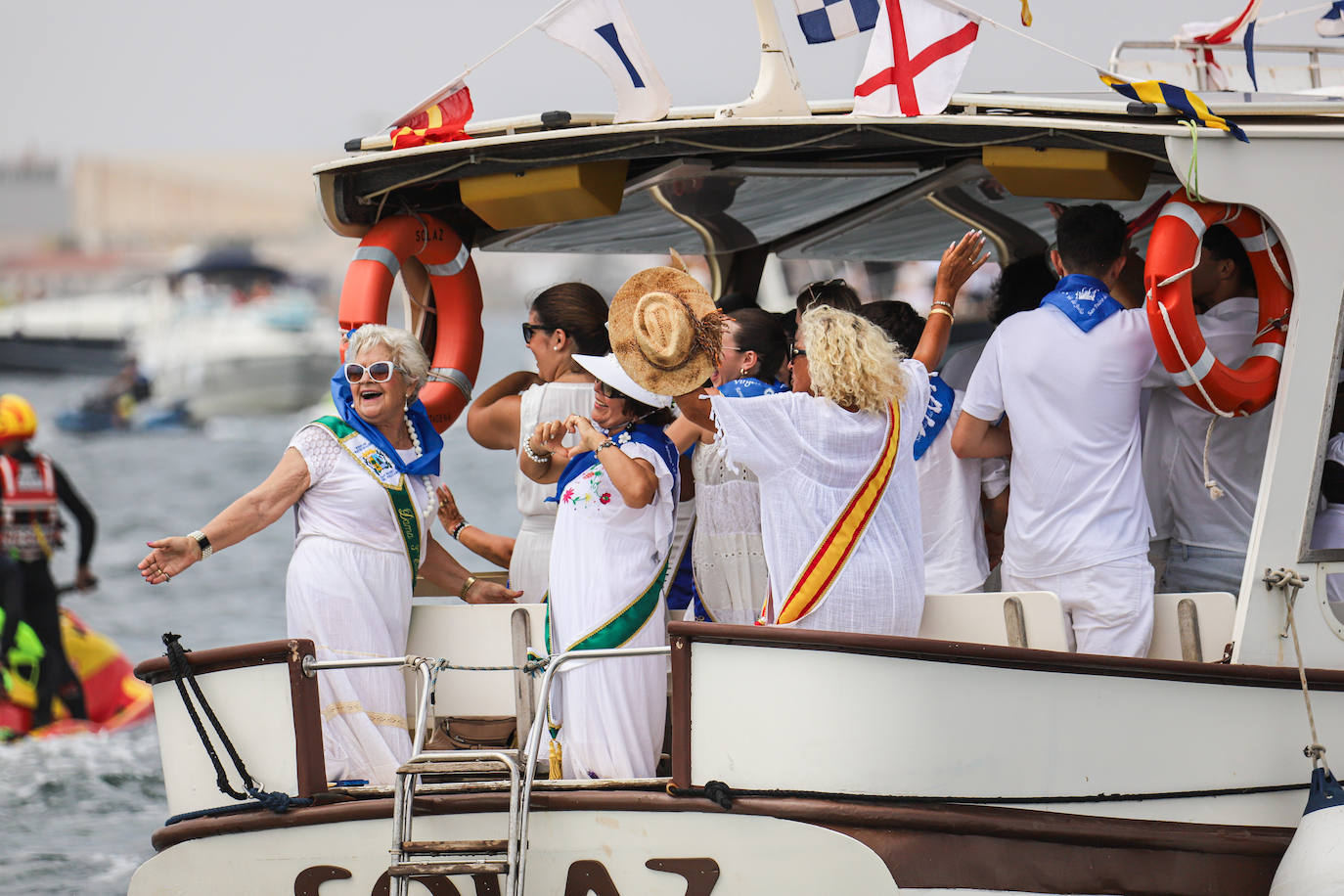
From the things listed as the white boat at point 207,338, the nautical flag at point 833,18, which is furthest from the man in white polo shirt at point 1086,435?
the white boat at point 207,338

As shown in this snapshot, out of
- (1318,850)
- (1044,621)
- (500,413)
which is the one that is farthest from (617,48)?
(1318,850)

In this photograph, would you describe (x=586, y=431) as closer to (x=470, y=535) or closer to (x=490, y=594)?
(x=490, y=594)

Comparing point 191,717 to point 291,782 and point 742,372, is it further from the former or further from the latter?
point 742,372

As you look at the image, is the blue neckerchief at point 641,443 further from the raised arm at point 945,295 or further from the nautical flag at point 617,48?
the nautical flag at point 617,48

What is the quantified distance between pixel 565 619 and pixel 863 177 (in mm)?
2322

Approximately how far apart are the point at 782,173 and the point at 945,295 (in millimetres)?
1256

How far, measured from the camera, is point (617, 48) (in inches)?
209

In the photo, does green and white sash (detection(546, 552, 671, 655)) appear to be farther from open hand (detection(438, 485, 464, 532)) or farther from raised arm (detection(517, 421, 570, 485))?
open hand (detection(438, 485, 464, 532))

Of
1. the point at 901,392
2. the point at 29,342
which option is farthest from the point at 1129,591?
the point at 29,342

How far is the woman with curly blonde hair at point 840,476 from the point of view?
4.47 m

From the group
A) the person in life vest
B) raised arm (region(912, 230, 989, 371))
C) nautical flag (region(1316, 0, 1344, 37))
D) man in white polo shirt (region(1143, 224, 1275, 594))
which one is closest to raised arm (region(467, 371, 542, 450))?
raised arm (region(912, 230, 989, 371))

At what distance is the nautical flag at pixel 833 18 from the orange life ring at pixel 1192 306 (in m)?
1.14

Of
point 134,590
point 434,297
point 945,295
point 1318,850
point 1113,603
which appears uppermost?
point 434,297

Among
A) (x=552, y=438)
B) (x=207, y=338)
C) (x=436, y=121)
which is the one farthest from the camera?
(x=207, y=338)
